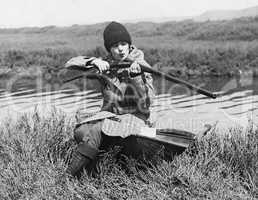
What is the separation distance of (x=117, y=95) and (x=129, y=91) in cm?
13

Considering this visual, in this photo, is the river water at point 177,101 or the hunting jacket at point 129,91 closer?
the hunting jacket at point 129,91

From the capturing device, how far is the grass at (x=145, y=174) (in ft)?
12.5

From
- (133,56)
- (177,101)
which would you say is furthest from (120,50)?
(177,101)

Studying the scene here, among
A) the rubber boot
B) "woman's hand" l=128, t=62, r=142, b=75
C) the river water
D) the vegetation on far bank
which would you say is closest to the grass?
the rubber boot

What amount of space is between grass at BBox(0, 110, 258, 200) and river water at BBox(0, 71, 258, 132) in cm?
332

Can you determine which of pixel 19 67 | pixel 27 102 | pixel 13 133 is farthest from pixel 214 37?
pixel 13 133

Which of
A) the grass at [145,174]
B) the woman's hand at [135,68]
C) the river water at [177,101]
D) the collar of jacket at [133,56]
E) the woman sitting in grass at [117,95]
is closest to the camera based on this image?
the grass at [145,174]

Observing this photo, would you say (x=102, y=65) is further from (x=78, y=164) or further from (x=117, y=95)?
(x=78, y=164)

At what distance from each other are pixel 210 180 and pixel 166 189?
39 centimetres

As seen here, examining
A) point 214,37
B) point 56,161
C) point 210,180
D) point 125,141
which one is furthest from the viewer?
point 214,37

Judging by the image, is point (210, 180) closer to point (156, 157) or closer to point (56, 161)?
point (156, 157)

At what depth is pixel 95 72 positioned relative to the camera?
4.53 m

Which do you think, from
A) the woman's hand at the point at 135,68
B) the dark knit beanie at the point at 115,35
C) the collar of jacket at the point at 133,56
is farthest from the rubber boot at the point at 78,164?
the dark knit beanie at the point at 115,35

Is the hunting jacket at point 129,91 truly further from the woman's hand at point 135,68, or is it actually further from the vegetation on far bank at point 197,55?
the vegetation on far bank at point 197,55
